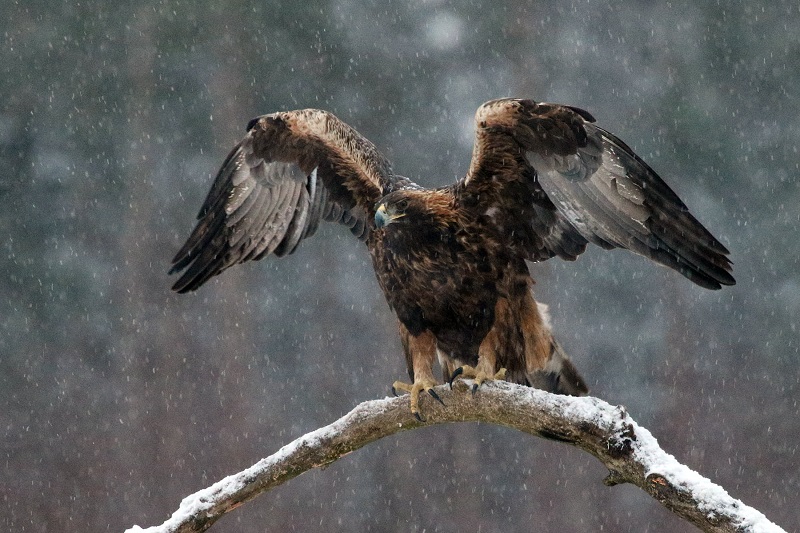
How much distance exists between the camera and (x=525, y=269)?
4152 mm

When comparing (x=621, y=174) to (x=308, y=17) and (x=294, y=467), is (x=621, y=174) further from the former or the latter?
(x=308, y=17)

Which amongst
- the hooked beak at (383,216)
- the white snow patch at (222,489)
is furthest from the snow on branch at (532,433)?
the hooked beak at (383,216)

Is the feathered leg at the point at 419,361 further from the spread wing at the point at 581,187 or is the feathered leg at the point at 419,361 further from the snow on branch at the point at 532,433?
the spread wing at the point at 581,187

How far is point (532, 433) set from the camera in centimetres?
337

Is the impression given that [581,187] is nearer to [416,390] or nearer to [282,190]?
[416,390]

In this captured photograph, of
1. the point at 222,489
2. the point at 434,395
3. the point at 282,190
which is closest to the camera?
the point at 222,489

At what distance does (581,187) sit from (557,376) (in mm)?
850

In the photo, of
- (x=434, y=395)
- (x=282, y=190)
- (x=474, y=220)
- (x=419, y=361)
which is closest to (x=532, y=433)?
(x=434, y=395)

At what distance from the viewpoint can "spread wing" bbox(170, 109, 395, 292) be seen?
4.27 meters

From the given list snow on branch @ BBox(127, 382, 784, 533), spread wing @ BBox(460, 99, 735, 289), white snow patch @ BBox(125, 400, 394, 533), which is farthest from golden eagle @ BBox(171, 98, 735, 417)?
white snow patch @ BBox(125, 400, 394, 533)

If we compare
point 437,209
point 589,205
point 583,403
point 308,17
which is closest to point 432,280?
point 437,209

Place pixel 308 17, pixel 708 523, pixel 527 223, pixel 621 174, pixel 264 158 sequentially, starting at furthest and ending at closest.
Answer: pixel 308 17 < pixel 264 158 < pixel 527 223 < pixel 621 174 < pixel 708 523

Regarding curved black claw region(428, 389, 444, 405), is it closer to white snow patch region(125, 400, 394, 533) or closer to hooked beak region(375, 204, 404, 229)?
white snow patch region(125, 400, 394, 533)

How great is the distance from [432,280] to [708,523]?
1551 mm
